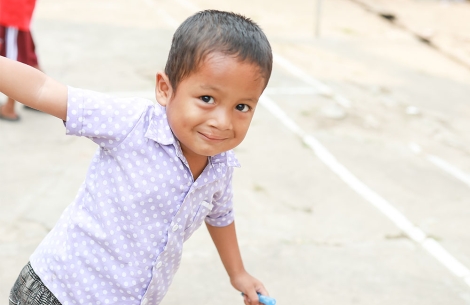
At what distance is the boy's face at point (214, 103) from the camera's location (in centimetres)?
143

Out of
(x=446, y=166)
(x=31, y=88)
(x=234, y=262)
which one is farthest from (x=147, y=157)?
(x=446, y=166)

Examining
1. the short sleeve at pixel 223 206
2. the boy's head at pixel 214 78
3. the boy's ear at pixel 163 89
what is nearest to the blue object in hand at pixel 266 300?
the short sleeve at pixel 223 206

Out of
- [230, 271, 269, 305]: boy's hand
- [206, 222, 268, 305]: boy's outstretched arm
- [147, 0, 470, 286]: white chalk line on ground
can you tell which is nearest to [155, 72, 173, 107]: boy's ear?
[206, 222, 268, 305]: boy's outstretched arm

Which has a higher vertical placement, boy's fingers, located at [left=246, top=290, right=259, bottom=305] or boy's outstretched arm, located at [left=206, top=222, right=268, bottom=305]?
boy's outstretched arm, located at [left=206, top=222, right=268, bottom=305]

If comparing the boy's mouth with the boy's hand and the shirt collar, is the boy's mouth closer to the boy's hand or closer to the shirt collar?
the shirt collar

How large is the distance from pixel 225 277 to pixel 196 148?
120 centimetres

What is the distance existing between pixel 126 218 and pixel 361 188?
2.25 meters

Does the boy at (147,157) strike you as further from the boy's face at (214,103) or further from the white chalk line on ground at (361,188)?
the white chalk line on ground at (361,188)

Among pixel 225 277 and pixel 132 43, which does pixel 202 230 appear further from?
pixel 132 43

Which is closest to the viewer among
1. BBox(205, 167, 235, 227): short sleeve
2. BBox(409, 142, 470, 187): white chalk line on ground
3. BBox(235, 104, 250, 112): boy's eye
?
BBox(235, 104, 250, 112): boy's eye

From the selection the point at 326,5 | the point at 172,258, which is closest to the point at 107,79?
the point at 172,258

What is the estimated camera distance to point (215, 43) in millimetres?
1436

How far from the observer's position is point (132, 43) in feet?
20.7

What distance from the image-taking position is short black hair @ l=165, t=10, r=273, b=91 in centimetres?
144
